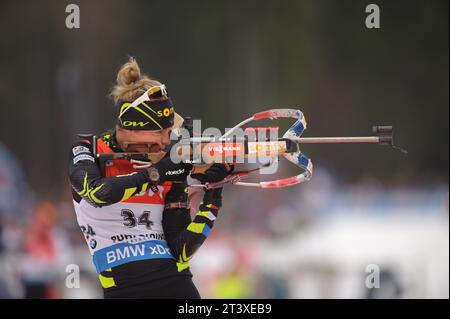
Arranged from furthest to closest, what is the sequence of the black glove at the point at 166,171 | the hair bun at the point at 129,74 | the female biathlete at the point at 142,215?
the hair bun at the point at 129,74 → the female biathlete at the point at 142,215 → the black glove at the point at 166,171

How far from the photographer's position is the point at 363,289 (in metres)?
9.40

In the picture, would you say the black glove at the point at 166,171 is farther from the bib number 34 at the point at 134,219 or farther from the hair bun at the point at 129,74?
the hair bun at the point at 129,74

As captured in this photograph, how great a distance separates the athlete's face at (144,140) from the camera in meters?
4.17

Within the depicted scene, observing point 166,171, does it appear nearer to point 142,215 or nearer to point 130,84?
point 142,215

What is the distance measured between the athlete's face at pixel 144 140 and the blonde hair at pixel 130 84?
0.18 metres

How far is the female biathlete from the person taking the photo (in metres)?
4.16

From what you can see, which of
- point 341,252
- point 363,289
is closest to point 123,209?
point 363,289

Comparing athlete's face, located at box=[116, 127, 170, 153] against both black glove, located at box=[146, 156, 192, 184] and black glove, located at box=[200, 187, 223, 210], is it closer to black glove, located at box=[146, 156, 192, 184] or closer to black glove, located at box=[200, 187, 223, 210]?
black glove, located at box=[146, 156, 192, 184]

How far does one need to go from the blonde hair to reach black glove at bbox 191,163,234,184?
19.7 inches

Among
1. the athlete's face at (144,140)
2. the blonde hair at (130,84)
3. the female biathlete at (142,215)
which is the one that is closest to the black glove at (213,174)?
the female biathlete at (142,215)

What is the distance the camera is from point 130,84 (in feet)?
14.0

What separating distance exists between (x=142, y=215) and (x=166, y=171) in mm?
392
